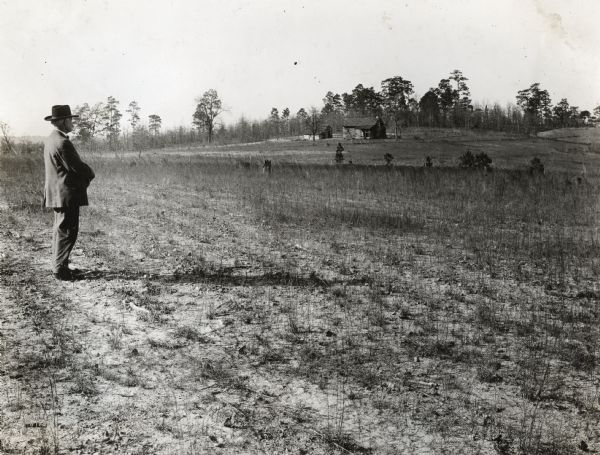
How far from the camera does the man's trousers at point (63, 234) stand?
662 cm

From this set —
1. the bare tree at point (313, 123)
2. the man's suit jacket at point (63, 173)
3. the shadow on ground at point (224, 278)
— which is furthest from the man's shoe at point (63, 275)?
the bare tree at point (313, 123)

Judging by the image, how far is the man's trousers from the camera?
6.62 m

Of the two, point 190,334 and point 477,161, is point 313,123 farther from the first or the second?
point 190,334

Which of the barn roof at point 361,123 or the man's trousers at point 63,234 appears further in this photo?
the barn roof at point 361,123

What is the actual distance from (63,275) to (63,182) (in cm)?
134

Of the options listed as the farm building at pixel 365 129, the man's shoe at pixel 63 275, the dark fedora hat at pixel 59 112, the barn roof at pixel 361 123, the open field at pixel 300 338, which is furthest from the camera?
the barn roof at pixel 361 123

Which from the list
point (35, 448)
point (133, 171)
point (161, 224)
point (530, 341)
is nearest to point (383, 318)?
point (530, 341)

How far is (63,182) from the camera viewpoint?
259 inches

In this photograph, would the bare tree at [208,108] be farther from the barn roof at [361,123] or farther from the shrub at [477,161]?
the shrub at [477,161]

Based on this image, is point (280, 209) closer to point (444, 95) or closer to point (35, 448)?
point (35, 448)

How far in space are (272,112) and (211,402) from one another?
117497mm

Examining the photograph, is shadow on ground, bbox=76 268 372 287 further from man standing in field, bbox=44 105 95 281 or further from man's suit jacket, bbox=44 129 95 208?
man's suit jacket, bbox=44 129 95 208

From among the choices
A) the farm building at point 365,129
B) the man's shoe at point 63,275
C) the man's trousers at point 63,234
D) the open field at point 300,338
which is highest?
the farm building at point 365,129

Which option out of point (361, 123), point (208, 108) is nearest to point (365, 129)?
point (361, 123)
